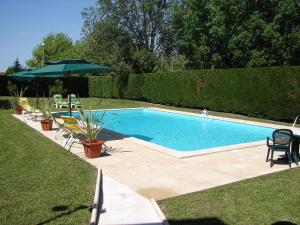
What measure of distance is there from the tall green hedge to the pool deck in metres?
7.02

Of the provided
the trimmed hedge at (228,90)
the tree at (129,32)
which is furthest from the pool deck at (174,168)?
the tree at (129,32)

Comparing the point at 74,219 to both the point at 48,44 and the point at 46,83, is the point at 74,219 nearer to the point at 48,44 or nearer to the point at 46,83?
the point at 46,83

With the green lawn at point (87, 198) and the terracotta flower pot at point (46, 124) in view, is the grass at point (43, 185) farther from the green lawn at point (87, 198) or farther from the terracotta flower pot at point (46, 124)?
the terracotta flower pot at point (46, 124)

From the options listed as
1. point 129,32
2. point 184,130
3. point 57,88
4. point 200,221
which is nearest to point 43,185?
point 200,221

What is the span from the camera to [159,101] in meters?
28.3

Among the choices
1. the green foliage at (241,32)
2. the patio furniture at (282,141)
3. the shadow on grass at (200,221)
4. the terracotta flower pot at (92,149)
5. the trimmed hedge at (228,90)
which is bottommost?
the shadow on grass at (200,221)

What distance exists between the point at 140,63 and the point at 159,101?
10.6 meters

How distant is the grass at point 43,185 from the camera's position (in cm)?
573

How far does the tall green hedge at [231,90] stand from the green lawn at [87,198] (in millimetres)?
10199

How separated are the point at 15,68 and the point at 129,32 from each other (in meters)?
13.4

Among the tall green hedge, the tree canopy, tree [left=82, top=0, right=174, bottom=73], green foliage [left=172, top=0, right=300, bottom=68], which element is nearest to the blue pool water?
the tall green hedge

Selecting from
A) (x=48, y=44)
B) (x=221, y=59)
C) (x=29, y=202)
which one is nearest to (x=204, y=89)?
(x=221, y=59)

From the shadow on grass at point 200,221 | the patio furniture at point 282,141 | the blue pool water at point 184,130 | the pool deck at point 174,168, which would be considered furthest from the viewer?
the blue pool water at point 184,130

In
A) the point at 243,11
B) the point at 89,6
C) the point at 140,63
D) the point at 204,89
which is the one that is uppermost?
the point at 89,6
